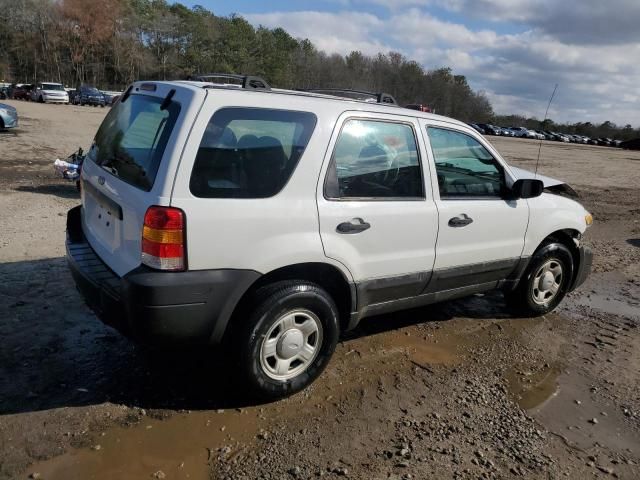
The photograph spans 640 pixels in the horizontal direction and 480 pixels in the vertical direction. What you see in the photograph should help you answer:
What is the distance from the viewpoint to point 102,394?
11.0ft

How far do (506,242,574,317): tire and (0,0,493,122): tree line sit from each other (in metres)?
66.4

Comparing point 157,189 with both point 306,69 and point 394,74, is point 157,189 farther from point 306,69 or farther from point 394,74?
point 394,74

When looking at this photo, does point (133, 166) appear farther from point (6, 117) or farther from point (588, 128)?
point (588, 128)

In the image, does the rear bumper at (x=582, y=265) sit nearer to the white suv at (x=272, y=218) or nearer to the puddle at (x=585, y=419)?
the white suv at (x=272, y=218)

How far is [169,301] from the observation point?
112 inches

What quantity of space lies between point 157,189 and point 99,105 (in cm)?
5463

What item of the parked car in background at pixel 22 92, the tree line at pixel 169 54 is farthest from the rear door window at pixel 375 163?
the tree line at pixel 169 54

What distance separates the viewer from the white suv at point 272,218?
288 centimetres

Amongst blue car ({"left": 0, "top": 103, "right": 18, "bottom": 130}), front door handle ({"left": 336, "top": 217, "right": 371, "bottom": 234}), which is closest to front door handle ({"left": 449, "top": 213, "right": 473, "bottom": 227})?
front door handle ({"left": 336, "top": 217, "right": 371, "bottom": 234})

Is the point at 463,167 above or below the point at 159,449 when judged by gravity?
above

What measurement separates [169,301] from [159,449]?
32.6 inches

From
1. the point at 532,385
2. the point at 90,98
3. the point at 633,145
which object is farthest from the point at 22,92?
the point at 633,145

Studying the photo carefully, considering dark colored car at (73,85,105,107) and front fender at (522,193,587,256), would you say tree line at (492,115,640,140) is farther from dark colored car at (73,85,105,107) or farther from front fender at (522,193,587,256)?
front fender at (522,193,587,256)

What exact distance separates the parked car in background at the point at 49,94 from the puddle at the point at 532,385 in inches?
1999
